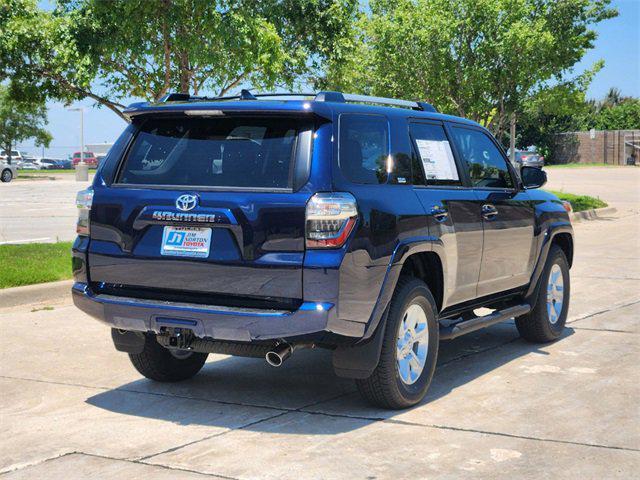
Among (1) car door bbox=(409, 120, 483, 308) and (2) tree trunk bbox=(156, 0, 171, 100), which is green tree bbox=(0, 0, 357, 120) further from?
(1) car door bbox=(409, 120, 483, 308)

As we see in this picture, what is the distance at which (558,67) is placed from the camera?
20844mm

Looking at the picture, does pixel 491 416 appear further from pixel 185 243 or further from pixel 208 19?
pixel 208 19

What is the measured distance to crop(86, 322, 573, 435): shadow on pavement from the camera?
593 centimetres

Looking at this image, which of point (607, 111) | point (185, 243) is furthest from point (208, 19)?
point (607, 111)

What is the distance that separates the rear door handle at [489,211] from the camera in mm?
7082

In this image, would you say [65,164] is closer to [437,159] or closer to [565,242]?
[565,242]

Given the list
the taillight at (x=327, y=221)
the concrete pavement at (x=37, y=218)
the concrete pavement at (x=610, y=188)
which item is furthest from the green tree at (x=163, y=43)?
the concrete pavement at (x=610, y=188)

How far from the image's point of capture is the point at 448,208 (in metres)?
6.56

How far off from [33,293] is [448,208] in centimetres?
534

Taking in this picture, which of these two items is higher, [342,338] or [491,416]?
[342,338]

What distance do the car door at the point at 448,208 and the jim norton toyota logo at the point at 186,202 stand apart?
4.96 feet

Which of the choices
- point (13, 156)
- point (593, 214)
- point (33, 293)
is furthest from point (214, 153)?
point (13, 156)

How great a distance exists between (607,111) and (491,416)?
79286mm

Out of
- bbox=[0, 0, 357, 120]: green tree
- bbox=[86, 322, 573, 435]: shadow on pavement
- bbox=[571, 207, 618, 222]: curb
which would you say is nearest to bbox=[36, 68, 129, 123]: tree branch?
bbox=[0, 0, 357, 120]: green tree
